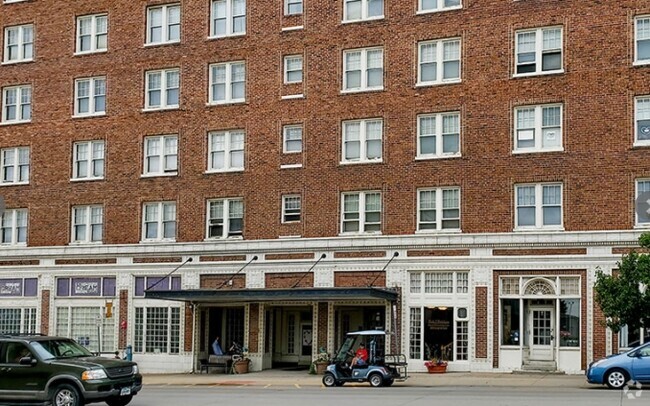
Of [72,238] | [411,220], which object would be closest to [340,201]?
[411,220]

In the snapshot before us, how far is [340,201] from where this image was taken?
44.8 metres

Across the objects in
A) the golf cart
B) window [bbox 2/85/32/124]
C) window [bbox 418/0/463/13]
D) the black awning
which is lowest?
the golf cart

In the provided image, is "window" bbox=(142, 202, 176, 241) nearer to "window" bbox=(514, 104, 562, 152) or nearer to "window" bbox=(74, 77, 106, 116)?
"window" bbox=(74, 77, 106, 116)

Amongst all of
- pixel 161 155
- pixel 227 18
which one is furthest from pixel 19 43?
pixel 227 18

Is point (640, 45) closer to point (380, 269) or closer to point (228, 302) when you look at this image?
point (380, 269)

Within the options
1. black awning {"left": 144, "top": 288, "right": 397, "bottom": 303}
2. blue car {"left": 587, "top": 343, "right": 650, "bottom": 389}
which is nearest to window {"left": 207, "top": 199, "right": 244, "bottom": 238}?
black awning {"left": 144, "top": 288, "right": 397, "bottom": 303}

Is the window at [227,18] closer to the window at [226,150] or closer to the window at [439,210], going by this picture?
the window at [226,150]

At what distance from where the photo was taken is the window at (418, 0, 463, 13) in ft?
143

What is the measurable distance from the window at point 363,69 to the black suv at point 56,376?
2237 centimetres

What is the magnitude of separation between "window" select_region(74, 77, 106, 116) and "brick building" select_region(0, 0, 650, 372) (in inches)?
4.4

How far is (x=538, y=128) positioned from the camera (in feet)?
137

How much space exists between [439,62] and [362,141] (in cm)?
471

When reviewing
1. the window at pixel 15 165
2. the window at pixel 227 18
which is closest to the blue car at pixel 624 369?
the window at pixel 227 18

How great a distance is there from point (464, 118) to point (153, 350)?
1814cm
